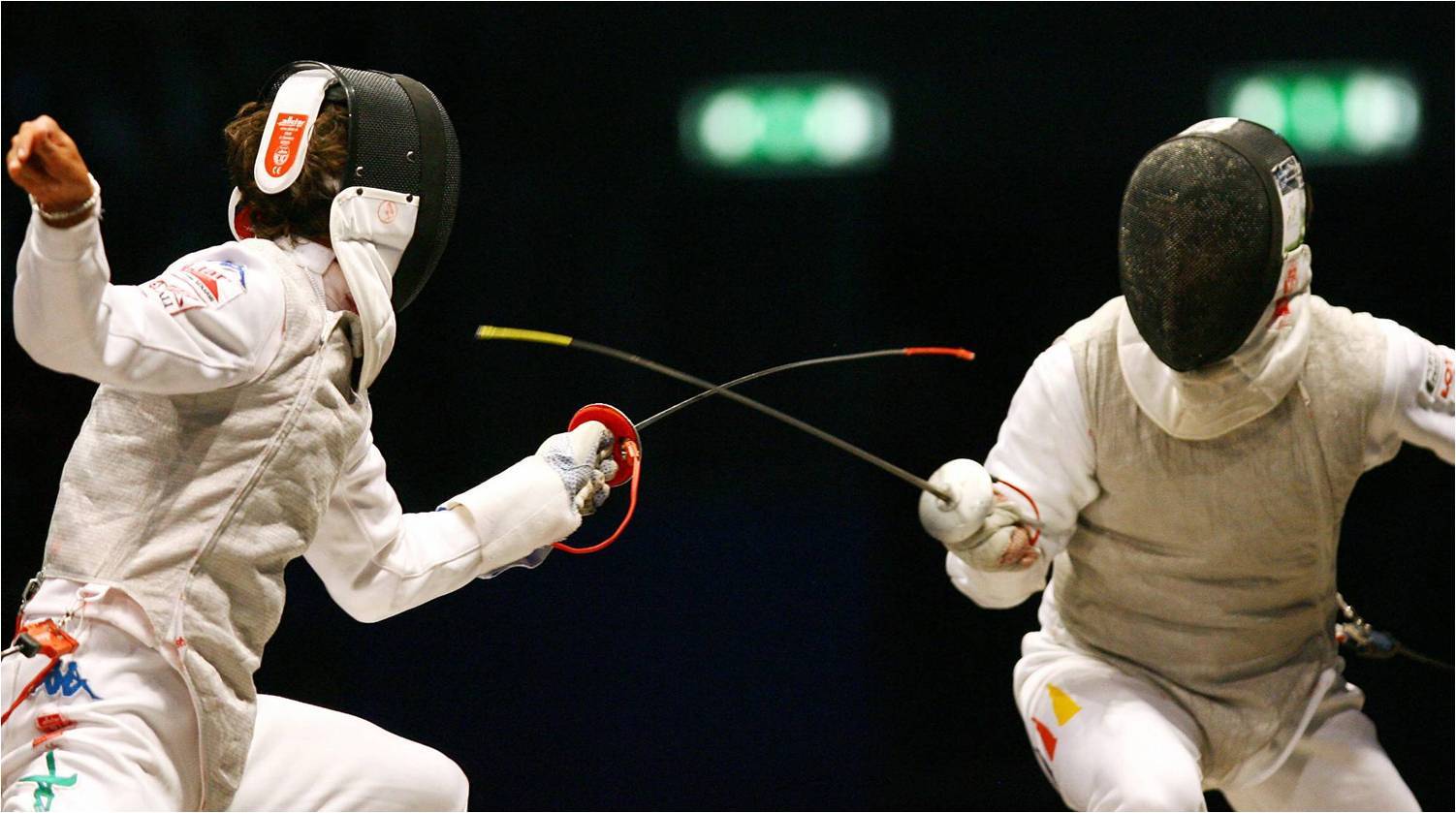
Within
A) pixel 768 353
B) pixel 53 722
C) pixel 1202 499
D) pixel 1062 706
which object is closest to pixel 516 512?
pixel 53 722

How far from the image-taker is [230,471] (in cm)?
179

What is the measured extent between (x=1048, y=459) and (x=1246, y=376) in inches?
11.4

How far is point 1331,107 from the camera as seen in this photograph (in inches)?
128

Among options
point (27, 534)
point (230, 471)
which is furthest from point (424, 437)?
point (230, 471)

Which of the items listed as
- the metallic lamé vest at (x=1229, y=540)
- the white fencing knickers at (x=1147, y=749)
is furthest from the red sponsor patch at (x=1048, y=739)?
the metallic lamé vest at (x=1229, y=540)

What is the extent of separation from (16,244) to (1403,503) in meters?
2.67

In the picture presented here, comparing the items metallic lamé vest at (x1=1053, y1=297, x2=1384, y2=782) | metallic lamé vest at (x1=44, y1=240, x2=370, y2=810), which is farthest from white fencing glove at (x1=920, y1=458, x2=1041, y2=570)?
metallic lamé vest at (x1=44, y1=240, x2=370, y2=810)

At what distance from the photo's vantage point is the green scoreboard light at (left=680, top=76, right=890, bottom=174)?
3312 millimetres

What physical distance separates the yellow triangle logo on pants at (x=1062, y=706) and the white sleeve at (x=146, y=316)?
1.20 m

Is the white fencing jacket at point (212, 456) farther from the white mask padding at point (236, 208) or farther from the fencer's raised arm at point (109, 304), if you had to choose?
the white mask padding at point (236, 208)

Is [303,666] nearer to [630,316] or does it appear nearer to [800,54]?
[630,316]

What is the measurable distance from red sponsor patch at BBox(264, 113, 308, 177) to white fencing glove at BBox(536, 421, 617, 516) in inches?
18.5

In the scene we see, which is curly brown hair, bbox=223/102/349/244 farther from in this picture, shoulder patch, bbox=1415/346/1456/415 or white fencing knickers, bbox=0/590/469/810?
shoulder patch, bbox=1415/346/1456/415

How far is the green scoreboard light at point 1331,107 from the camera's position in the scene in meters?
3.24
